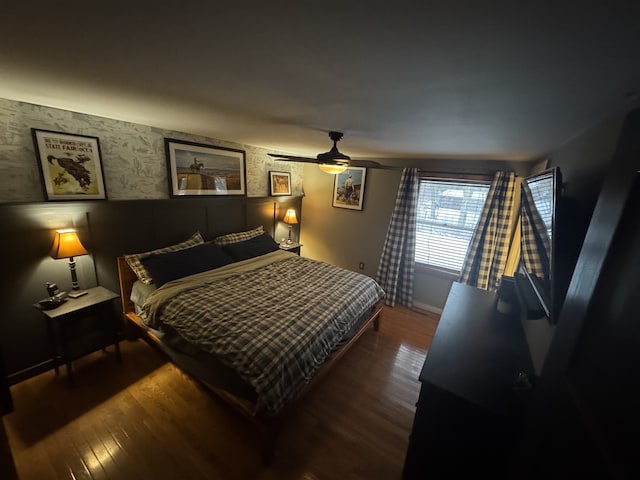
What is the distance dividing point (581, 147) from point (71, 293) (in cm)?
388

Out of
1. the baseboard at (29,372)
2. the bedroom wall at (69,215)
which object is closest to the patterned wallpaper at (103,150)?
the bedroom wall at (69,215)

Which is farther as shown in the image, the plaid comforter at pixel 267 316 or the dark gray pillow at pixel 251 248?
the dark gray pillow at pixel 251 248

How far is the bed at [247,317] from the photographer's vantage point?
1.63 meters

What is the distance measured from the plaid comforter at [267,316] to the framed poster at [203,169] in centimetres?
107

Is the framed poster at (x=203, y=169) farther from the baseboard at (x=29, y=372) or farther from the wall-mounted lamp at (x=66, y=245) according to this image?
the baseboard at (x=29, y=372)

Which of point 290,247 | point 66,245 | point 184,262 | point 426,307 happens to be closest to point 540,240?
point 426,307

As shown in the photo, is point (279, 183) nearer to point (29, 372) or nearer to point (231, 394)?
point (231, 394)

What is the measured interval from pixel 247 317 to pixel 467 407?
151cm

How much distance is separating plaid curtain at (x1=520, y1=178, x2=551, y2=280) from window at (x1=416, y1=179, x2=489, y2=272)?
182 cm

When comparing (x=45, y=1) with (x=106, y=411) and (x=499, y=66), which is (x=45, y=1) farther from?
(x=106, y=411)

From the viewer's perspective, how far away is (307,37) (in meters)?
0.73

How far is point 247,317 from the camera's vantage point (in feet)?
6.43

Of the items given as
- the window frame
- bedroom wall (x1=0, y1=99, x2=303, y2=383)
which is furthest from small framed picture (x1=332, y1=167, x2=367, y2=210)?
bedroom wall (x1=0, y1=99, x2=303, y2=383)

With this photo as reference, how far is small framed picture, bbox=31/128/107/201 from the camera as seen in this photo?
1.93m
